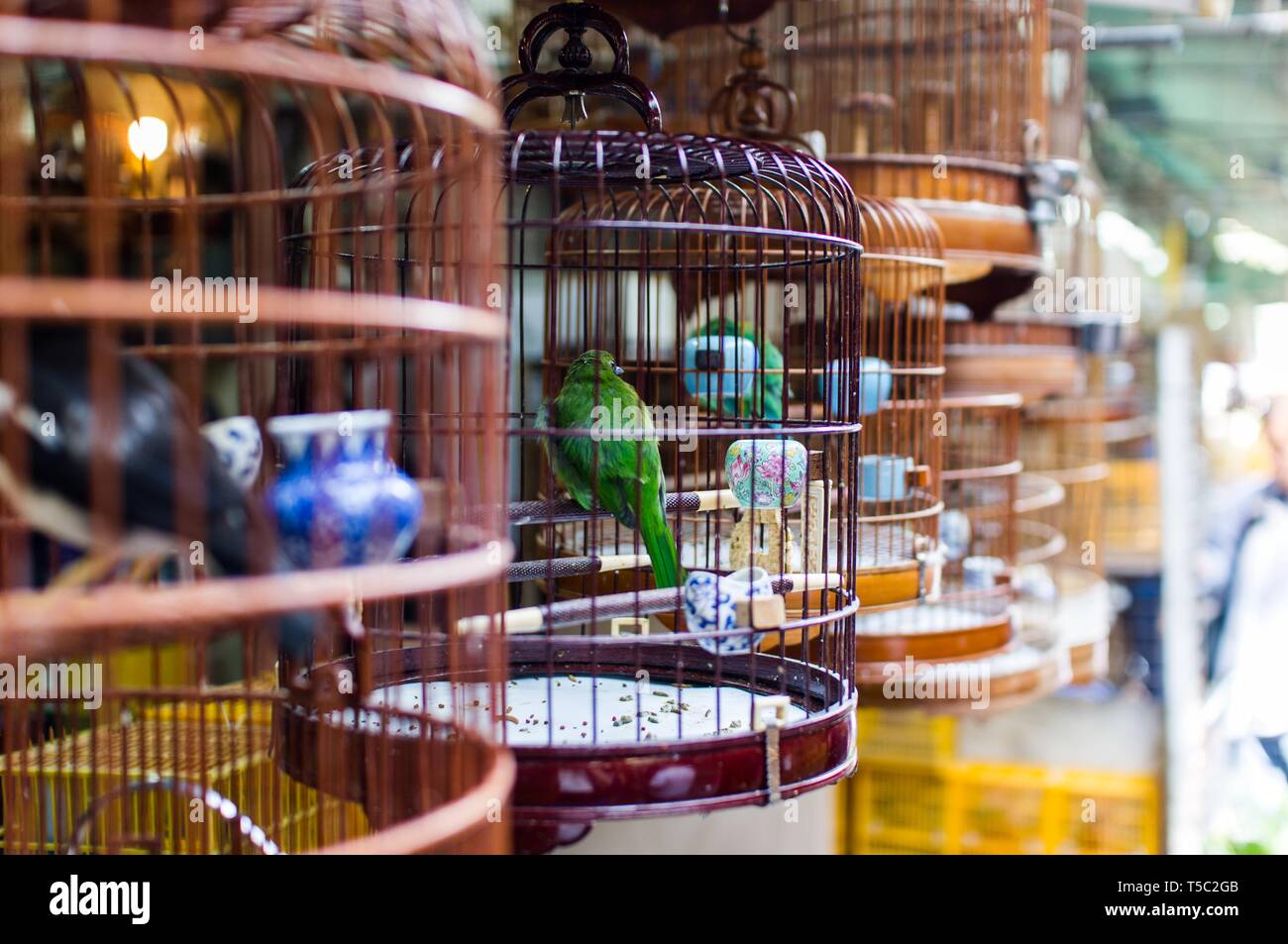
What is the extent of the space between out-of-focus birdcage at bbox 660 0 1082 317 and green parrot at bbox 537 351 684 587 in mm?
1203

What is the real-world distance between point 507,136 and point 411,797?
0.93 m

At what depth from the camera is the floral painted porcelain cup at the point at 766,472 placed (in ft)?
6.74

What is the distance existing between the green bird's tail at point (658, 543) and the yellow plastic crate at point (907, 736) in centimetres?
323

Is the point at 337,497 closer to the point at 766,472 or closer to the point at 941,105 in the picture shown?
the point at 766,472

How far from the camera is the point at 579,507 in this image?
7.20ft

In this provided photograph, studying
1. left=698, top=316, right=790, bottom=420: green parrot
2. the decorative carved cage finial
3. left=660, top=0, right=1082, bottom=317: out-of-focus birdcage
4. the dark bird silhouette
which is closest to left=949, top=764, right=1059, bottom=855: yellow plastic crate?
left=660, top=0, right=1082, bottom=317: out-of-focus birdcage

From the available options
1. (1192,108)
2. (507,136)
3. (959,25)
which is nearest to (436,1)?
(507,136)

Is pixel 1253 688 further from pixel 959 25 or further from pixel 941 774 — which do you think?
pixel 959 25

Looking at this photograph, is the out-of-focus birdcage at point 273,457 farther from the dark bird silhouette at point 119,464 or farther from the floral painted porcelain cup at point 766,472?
the floral painted porcelain cup at point 766,472

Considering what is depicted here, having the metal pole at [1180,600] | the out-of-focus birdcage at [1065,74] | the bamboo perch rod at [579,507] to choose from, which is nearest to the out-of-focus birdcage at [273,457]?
the bamboo perch rod at [579,507]

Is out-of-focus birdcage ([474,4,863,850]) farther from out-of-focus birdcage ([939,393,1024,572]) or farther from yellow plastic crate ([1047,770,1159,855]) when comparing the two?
yellow plastic crate ([1047,770,1159,855])

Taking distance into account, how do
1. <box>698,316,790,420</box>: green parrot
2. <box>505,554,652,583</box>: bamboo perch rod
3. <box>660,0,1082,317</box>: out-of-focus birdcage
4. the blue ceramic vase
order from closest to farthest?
the blue ceramic vase, <box>505,554,652,583</box>: bamboo perch rod, <box>698,316,790,420</box>: green parrot, <box>660,0,1082,317</box>: out-of-focus birdcage

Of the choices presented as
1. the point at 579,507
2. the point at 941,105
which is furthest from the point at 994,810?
the point at 579,507

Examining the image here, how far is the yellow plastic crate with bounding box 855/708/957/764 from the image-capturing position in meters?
5.09
